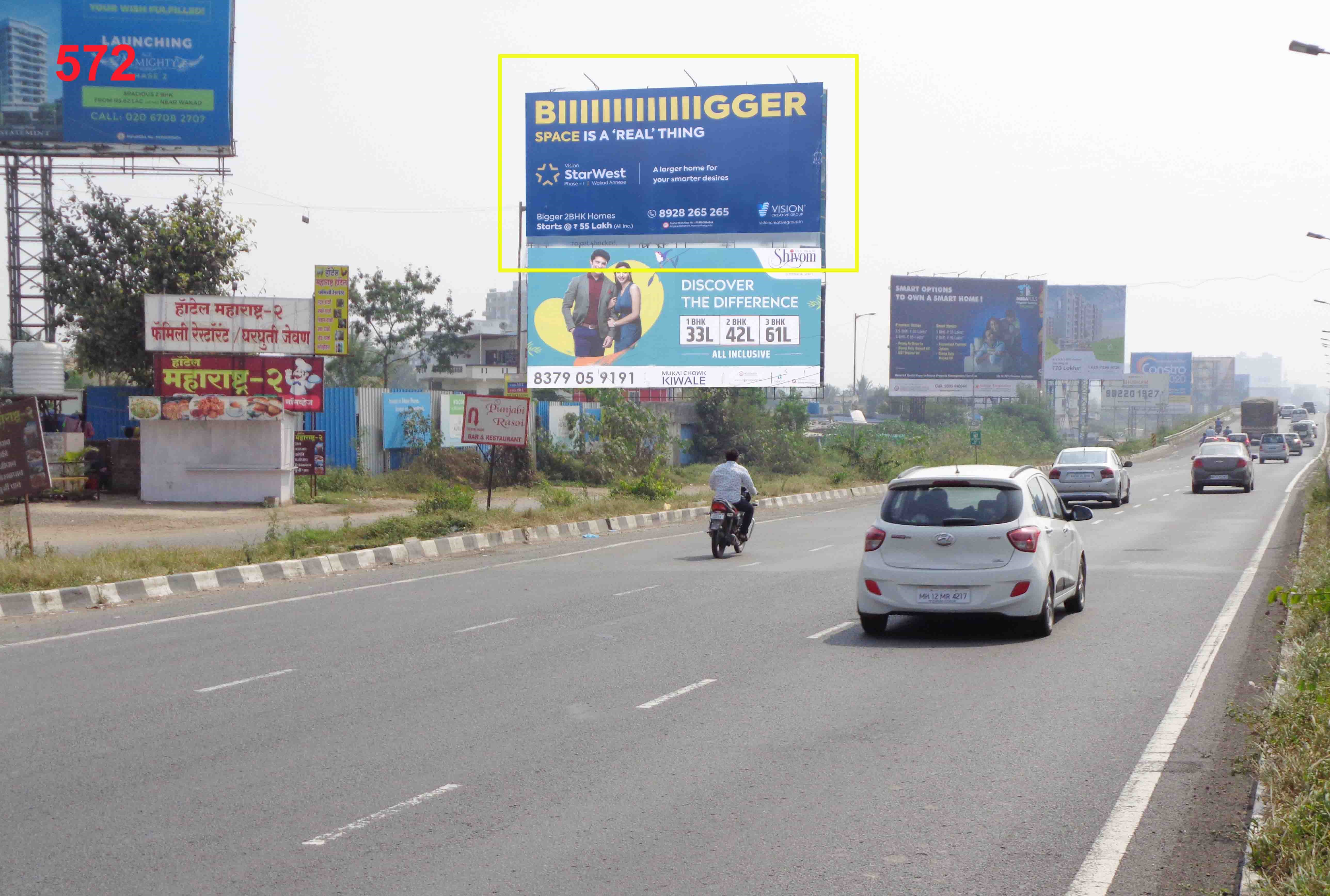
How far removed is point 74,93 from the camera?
113ft

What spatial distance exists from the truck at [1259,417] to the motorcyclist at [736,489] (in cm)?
7326

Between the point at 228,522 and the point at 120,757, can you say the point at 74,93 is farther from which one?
the point at 120,757

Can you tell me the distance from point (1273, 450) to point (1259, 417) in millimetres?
20446

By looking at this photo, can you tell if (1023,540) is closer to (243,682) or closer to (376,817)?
(243,682)

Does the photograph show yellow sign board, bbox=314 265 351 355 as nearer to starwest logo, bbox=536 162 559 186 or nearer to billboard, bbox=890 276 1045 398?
starwest logo, bbox=536 162 559 186

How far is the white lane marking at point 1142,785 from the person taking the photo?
195 inches

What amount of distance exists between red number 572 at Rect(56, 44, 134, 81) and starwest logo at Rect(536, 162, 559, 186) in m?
11.4

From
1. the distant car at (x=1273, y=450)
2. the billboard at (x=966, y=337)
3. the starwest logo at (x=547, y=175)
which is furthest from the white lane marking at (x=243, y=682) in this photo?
the billboard at (x=966, y=337)

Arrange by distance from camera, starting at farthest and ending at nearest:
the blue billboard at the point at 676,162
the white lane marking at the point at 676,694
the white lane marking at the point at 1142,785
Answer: the blue billboard at the point at 676,162 < the white lane marking at the point at 676,694 < the white lane marking at the point at 1142,785

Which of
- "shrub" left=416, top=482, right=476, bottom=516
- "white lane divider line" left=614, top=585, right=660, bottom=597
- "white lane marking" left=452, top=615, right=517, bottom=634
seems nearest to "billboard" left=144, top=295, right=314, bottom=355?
"shrub" left=416, top=482, right=476, bottom=516

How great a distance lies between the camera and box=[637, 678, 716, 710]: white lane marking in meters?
8.18

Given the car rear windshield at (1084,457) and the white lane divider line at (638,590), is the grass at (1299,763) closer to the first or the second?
the white lane divider line at (638,590)

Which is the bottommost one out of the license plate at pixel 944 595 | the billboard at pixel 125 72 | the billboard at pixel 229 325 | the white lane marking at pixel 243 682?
the white lane marking at pixel 243 682

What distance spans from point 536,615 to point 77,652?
4148 mm
